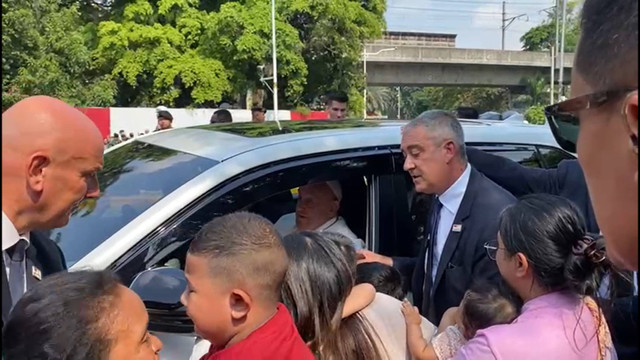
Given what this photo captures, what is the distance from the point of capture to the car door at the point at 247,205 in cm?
242

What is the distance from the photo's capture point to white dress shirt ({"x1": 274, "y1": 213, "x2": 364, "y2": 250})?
338 cm

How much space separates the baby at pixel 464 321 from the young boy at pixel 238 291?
590 mm

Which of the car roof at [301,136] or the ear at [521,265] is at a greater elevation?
the car roof at [301,136]

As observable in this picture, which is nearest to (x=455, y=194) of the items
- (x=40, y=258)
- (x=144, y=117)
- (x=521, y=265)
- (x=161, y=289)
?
(x=521, y=265)

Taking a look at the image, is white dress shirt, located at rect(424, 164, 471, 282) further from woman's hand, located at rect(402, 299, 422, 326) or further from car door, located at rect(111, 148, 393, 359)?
woman's hand, located at rect(402, 299, 422, 326)

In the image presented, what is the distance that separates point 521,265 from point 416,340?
1.45 feet

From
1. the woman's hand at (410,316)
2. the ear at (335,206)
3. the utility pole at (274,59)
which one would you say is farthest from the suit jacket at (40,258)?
the utility pole at (274,59)

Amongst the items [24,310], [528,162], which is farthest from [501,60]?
[24,310]

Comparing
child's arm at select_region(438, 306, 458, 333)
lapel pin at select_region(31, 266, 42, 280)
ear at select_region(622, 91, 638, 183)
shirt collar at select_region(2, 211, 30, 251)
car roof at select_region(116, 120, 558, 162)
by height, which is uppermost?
ear at select_region(622, 91, 638, 183)

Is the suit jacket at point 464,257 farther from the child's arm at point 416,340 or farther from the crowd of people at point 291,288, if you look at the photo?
the child's arm at point 416,340

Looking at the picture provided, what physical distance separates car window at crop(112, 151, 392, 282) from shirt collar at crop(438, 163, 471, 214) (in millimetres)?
323

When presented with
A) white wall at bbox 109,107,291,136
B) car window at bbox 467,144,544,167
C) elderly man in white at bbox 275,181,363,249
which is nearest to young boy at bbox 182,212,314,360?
elderly man in white at bbox 275,181,363,249

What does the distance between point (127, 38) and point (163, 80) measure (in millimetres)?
2750

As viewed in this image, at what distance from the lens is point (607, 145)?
91cm
